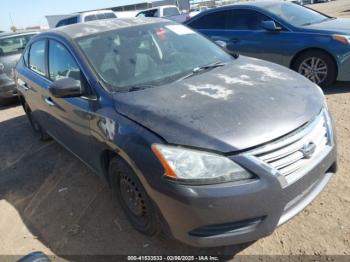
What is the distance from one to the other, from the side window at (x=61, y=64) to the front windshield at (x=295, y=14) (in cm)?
410

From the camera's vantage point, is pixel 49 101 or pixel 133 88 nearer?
pixel 133 88

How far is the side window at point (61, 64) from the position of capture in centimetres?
327

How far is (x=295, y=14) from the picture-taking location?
6.26 meters

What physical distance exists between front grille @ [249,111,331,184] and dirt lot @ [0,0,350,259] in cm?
66

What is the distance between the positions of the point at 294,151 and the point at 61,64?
2.54 meters

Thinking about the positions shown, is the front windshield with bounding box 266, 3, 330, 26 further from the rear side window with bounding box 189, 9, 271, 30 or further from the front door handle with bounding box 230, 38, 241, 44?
the front door handle with bounding box 230, 38, 241, 44

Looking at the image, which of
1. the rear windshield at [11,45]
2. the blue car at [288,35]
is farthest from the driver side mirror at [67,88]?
the rear windshield at [11,45]

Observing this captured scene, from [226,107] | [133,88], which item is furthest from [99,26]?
[226,107]

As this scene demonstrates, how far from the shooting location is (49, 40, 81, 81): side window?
3.27 meters

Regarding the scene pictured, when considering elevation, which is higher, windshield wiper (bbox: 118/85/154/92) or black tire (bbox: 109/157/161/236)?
windshield wiper (bbox: 118/85/154/92)

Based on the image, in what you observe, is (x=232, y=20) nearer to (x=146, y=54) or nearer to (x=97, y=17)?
(x=146, y=54)

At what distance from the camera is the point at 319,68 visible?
559 centimetres

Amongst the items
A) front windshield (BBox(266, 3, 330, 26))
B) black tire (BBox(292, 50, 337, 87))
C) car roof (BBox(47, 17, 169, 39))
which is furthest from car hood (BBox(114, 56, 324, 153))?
front windshield (BBox(266, 3, 330, 26))

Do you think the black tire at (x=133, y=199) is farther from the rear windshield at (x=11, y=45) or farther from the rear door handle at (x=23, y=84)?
the rear windshield at (x=11, y=45)
